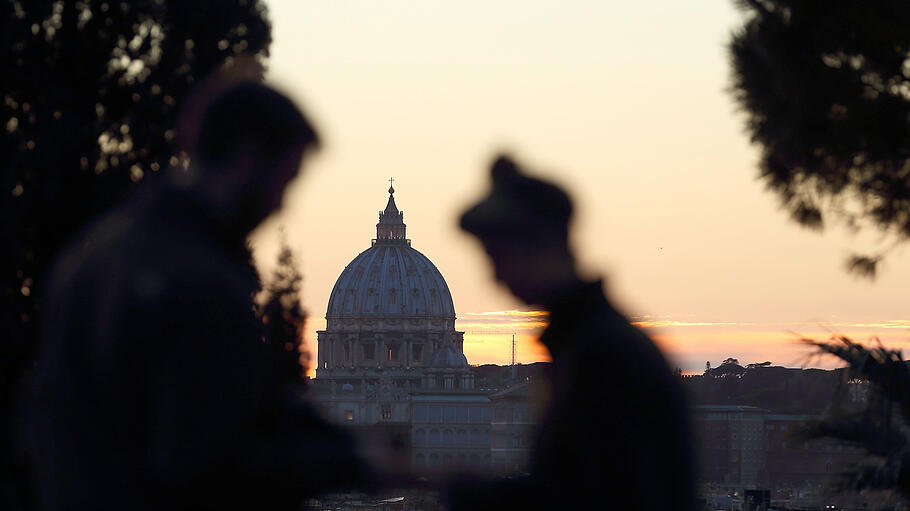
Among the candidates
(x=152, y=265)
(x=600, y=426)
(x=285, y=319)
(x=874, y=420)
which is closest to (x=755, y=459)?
(x=874, y=420)

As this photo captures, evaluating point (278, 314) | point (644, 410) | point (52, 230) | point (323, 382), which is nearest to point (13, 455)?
point (52, 230)

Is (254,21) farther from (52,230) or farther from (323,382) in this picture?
(323,382)

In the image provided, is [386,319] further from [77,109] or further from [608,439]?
[608,439]

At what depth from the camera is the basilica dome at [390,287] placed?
517 feet

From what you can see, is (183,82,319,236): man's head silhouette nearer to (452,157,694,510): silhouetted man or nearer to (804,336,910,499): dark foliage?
(452,157,694,510): silhouetted man

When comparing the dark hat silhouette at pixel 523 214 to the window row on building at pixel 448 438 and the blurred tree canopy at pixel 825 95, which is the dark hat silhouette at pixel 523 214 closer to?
the blurred tree canopy at pixel 825 95

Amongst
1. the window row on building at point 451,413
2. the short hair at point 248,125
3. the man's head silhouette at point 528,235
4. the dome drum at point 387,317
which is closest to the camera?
the man's head silhouette at point 528,235

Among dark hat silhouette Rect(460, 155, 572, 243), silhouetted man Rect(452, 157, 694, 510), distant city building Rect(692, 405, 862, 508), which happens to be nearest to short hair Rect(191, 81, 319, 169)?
dark hat silhouette Rect(460, 155, 572, 243)

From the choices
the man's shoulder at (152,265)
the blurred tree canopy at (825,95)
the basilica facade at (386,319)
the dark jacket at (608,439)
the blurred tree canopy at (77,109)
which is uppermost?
the basilica facade at (386,319)

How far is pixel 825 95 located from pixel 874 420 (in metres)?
1.37

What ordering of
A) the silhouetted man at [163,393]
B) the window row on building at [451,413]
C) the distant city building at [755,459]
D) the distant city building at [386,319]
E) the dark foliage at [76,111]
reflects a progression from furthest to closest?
the distant city building at [386,319], the window row on building at [451,413], the distant city building at [755,459], the dark foliage at [76,111], the silhouetted man at [163,393]

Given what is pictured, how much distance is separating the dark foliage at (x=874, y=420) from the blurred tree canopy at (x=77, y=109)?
127 inches

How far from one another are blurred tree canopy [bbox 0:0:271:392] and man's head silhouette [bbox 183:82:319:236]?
3.85ft

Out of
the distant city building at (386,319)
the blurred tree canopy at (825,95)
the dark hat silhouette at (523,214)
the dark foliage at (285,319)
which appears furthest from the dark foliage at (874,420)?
the distant city building at (386,319)
